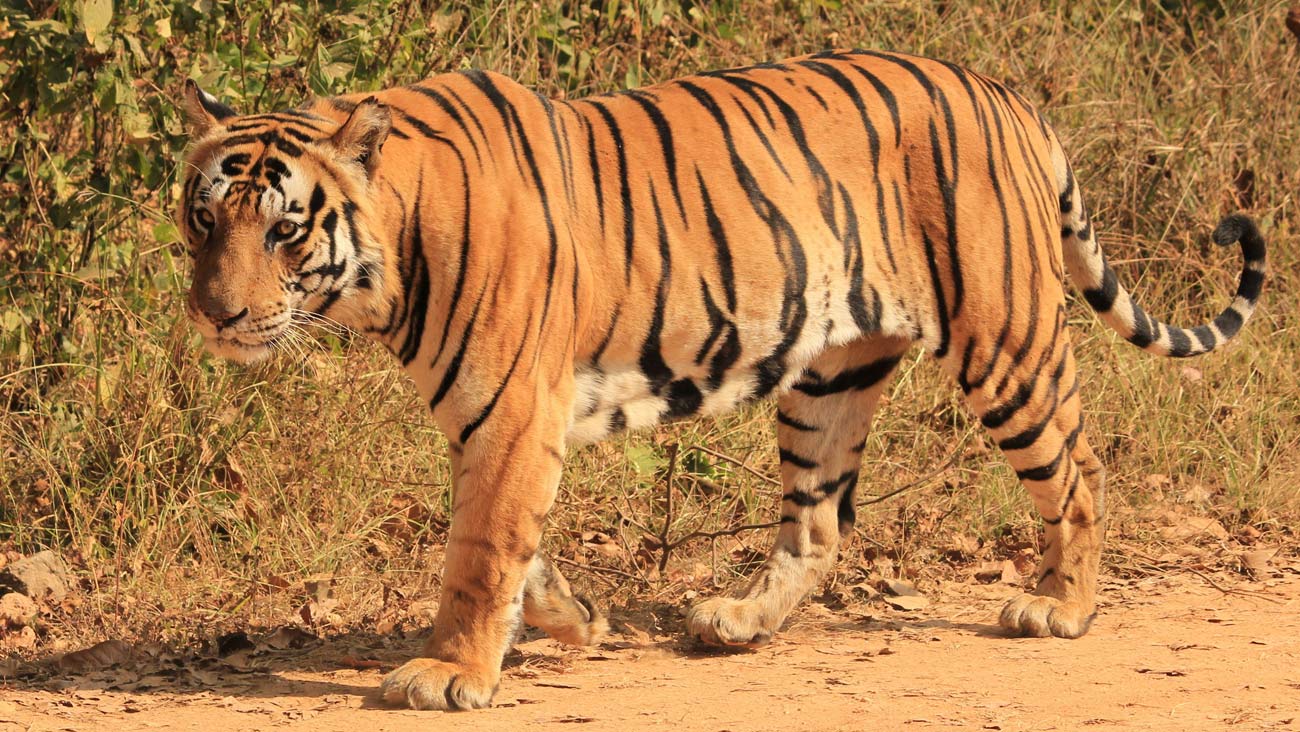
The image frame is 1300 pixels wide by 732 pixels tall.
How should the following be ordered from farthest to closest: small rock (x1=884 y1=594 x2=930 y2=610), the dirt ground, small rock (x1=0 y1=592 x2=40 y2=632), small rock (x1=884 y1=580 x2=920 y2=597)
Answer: small rock (x1=884 y1=580 x2=920 y2=597)
small rock (x1=884 y1=594 x2=930 y2=610)
small rock (x1=0 y1=592 x2=40 y2=632)
the dirt ground

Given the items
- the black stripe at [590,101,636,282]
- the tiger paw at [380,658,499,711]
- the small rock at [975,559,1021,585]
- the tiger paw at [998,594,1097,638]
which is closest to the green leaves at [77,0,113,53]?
the black stripe at [590,101,636,282]

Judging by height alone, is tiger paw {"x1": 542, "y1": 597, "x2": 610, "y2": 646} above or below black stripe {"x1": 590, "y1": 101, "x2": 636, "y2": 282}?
below

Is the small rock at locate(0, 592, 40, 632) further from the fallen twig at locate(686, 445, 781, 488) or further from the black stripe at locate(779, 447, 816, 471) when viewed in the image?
the black stripe at locate(779, 447, 816, 471)

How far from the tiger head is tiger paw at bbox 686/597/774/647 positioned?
141 cm

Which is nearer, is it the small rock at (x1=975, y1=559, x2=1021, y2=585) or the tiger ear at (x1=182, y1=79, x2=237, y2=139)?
the tiger ear at (x1=182, y1=79, x2=237, y2=139)

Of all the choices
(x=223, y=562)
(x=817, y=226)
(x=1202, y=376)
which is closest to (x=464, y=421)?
(x=817, y=226)

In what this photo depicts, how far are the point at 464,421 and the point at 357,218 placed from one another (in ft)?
1.84

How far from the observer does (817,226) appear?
4641mm

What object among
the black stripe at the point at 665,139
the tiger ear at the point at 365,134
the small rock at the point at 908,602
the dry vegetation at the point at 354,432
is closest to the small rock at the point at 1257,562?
the dry vegetation at the point at 354,432

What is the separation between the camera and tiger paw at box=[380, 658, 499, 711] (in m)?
4.11

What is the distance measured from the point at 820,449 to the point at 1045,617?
84 cm

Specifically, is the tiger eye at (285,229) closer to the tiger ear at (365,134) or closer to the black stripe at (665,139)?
the tiger ear at (365,134)

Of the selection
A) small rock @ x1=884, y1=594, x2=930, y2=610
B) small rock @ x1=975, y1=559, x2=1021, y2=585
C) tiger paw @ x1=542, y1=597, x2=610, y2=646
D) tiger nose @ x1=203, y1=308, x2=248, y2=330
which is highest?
tiger nose @ x1=203, y1=308, x2=248, y2=330

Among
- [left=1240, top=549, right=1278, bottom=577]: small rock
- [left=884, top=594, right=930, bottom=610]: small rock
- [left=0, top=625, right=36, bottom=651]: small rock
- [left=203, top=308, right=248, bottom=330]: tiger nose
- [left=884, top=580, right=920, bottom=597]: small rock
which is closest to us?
[left=203, top=308, right=248, bottom=330]: tiger nose
